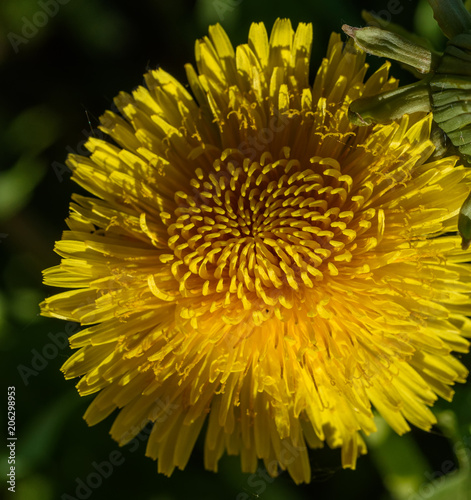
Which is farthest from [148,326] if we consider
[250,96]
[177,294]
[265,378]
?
[250,96]

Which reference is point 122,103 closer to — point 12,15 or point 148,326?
point 148,326
